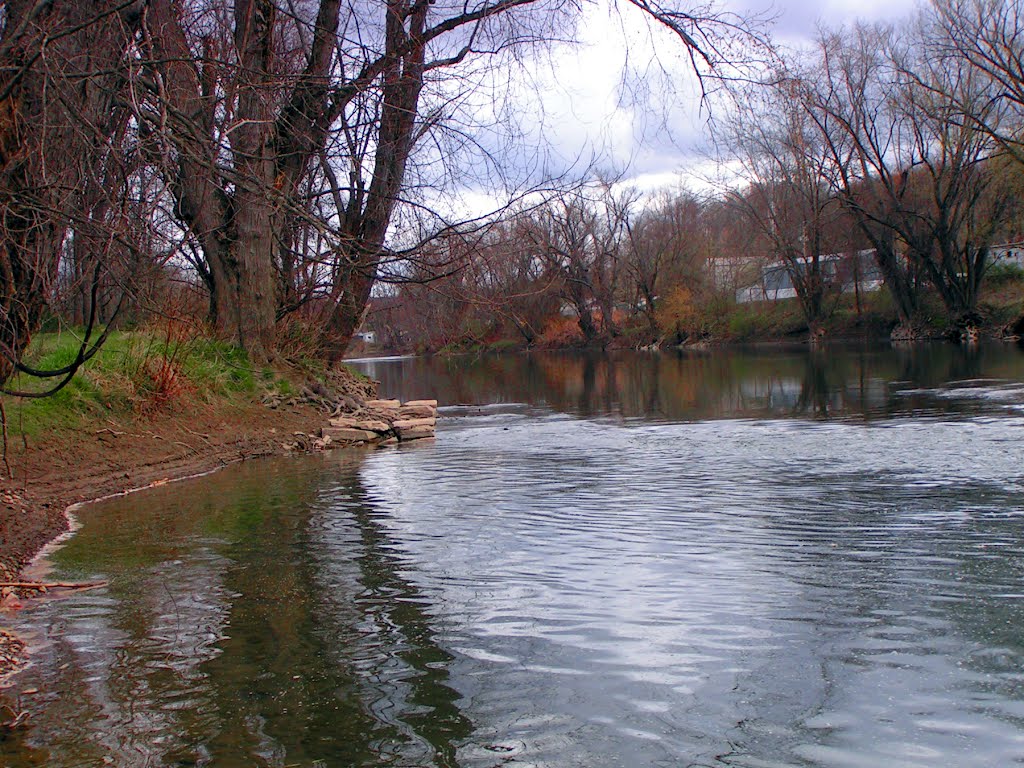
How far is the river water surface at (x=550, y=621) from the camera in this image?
4.30 metres

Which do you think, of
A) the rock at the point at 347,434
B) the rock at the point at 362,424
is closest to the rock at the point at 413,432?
the rock at the point at 362,424

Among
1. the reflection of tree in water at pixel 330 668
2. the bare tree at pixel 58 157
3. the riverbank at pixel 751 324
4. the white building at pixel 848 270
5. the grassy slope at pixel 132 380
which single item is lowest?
the reflection of tree in water at pixel 330 668

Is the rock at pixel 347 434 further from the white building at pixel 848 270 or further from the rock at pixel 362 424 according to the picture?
the white building at pixel 848 270

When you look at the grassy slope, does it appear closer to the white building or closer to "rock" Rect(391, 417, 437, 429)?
"rock" Rect(391, 417, 437, 429)

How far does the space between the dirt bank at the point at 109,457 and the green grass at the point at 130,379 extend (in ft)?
0.80

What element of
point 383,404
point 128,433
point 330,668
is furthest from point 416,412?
point 330,668

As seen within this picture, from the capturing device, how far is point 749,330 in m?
68.7

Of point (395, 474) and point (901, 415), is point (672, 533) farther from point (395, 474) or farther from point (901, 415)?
point (901, 415)

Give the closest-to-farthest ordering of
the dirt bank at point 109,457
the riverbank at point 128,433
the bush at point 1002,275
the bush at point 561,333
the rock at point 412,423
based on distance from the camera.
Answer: the dirt bank at point 109,457 → the riverbank at point 128,433 → the rock at point 412,423 → the bush at point 1002,275 → the bush at point 561,333

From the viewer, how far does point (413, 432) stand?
57.0ft

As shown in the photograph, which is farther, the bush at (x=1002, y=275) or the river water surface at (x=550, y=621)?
the bush at (x=1002, y=275)

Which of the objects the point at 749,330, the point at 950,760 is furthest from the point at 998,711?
the point at 749,330

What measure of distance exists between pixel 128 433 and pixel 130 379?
4.39 feet

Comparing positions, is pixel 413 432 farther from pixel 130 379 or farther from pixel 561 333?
pixel 561 333
